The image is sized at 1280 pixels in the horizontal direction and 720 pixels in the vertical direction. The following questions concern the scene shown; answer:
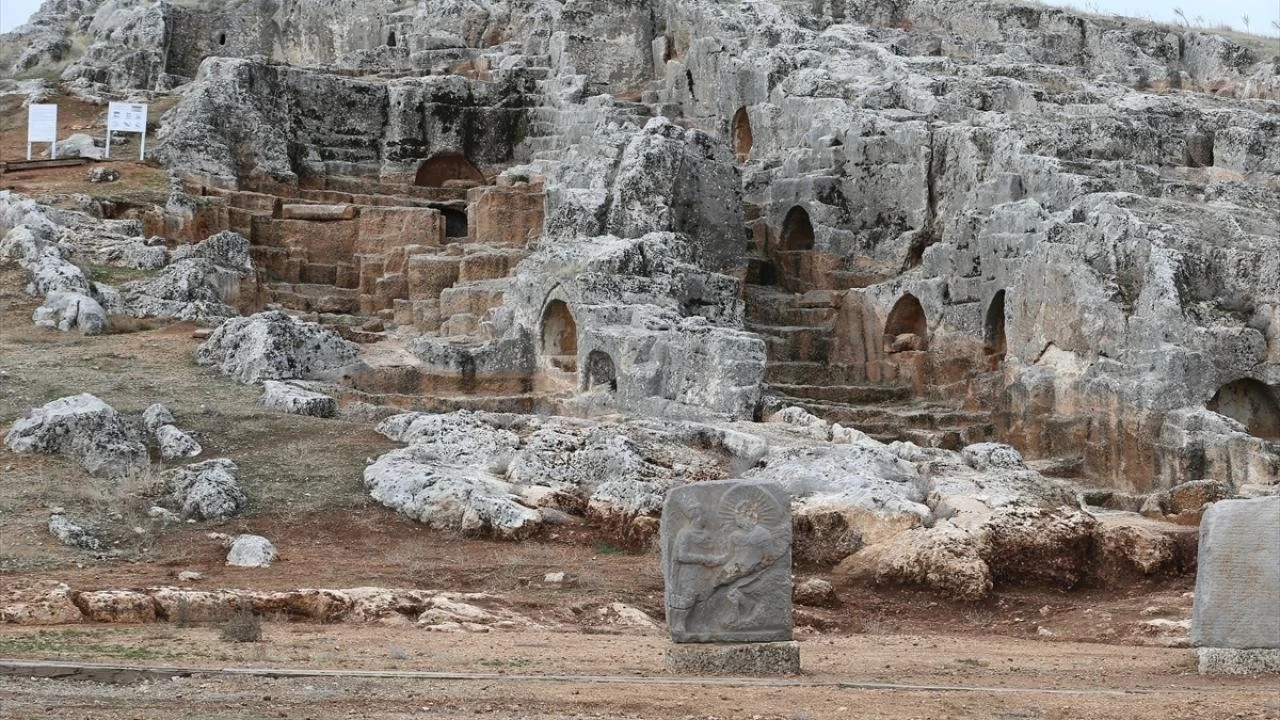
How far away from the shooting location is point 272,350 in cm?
2608

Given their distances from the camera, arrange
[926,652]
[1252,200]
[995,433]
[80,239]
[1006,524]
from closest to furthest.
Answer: [926,652]
[1006,524]
[995,433]
[1252,200]
[80,239]

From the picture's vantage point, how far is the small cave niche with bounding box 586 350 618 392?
88.5 feet

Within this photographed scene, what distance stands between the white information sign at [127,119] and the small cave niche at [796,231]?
12.2m

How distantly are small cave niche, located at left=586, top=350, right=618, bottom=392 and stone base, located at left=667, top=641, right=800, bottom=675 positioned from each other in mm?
13235

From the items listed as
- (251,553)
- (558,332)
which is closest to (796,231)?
(558,332)

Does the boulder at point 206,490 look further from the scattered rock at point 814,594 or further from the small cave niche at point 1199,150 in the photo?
the small cave niche at point 1199,150

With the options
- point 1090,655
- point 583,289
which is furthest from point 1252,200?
point 1090,655

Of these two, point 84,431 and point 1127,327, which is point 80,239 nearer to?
point 84,431

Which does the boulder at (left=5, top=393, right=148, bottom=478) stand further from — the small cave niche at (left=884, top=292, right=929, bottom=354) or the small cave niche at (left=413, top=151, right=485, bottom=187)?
the small cave niche at (left=413, top=151, right=485, bottom=187)

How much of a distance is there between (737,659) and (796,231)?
2313 centimetres

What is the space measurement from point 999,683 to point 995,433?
14.1 metres

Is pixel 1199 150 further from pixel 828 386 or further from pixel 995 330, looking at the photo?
pixel 828 386

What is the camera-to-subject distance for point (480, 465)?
21.4m

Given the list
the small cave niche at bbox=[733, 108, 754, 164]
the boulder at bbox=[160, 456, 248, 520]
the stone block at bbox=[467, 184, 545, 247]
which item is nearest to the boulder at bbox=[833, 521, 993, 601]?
the boulder at bbox=[160, 456, 248, 520]
